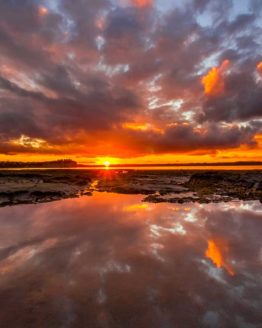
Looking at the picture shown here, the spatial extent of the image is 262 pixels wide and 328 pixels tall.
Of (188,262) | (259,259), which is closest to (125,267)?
(188,262)

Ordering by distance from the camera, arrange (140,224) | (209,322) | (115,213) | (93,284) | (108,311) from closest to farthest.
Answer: (209,322), (108,311), (93,284), (140,224), (115,213)

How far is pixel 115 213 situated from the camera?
1789cm

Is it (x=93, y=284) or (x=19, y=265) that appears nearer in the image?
(x=93, y=284)

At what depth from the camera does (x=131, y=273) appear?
26.4ft

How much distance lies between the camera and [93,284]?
729 cm

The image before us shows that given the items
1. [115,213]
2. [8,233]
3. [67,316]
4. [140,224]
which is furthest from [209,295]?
[115,213]

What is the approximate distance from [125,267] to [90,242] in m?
3.06

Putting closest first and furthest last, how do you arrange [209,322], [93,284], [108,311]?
[209,322], [108,311], [93,284]

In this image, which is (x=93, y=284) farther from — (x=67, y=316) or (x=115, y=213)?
(x=115, y=213)

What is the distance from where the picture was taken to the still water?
229 inches

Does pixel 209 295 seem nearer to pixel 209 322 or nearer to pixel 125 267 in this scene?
pixel 209 322

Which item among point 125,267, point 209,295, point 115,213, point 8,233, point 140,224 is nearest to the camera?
point 209,295

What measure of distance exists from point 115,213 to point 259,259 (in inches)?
407

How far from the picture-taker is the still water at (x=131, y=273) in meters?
5.83
